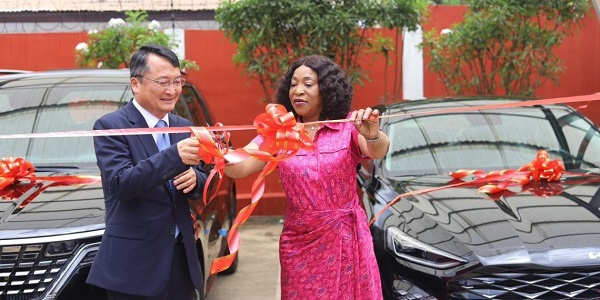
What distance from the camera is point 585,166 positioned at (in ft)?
14.4

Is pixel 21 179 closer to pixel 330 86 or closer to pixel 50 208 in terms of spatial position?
pixel 50 208

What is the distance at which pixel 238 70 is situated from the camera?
313 inches

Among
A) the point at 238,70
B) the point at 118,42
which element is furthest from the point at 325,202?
the point at 238,70

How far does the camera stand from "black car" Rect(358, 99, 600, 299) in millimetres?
3096

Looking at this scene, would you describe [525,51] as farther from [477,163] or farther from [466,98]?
[477,163]

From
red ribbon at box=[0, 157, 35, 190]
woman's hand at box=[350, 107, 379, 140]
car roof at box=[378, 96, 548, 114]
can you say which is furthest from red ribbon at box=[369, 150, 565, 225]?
red ribbon at box=[0, 157, 35, 190]

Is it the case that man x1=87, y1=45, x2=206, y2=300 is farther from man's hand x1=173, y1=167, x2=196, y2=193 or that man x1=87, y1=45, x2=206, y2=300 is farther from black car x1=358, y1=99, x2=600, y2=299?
black car x1=358, y1=99, x2=600, y2=299

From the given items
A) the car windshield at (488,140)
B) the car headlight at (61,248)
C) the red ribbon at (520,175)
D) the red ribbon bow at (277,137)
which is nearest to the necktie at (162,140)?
the red ribbon bow at (277,137)

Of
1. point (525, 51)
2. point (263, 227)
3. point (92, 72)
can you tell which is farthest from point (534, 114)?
point (263, 227)

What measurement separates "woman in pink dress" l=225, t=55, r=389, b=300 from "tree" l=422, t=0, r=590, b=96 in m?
4.46

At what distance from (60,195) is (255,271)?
8.85ft

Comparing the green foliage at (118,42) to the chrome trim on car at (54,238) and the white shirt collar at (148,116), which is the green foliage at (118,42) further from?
the white shirt collar at (148,116)

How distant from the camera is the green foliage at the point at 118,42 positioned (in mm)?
7000

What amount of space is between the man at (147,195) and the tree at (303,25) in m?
4.11
